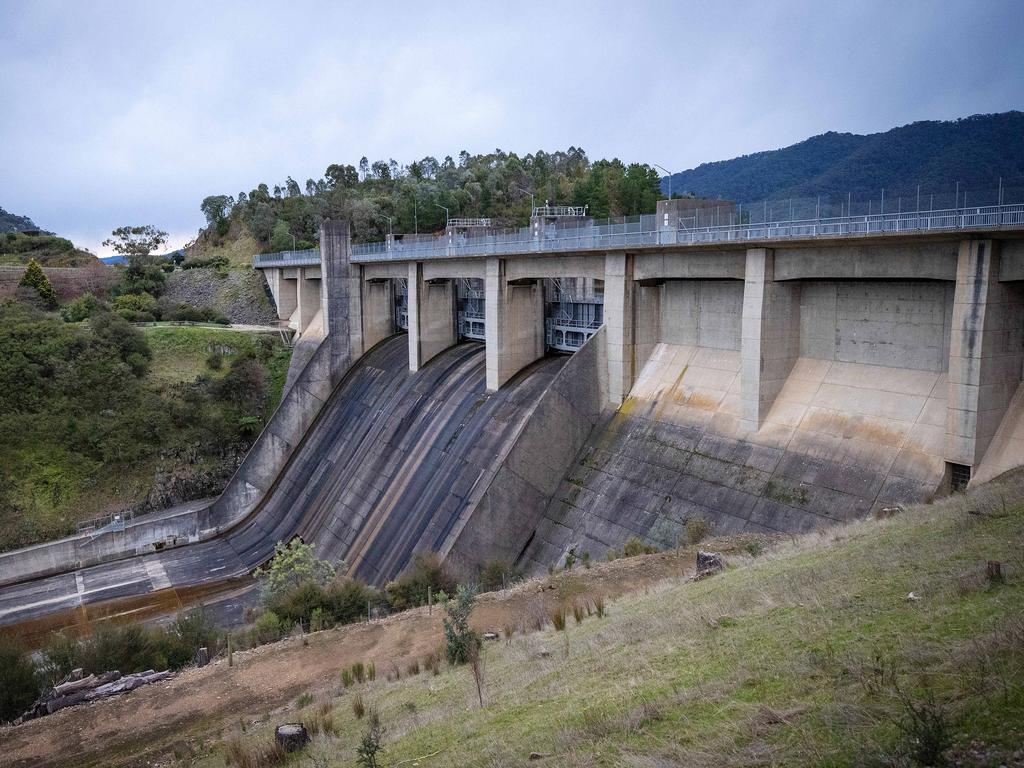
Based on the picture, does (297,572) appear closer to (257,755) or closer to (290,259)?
(257,755)

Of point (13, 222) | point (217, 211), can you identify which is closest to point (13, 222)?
point (13, 222)

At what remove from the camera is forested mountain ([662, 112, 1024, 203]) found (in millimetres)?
16641

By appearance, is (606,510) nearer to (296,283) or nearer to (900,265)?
(900,265)

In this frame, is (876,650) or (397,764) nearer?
(876,650)

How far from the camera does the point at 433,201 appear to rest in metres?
72.2

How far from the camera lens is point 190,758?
36.4ft

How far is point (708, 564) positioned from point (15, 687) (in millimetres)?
12895

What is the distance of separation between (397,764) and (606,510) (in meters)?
13.1

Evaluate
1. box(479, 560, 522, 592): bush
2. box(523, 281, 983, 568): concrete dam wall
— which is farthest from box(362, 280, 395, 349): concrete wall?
box(479, 560, 522, 592): bush

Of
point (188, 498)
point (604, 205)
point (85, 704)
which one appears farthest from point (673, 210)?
point (604, 205)

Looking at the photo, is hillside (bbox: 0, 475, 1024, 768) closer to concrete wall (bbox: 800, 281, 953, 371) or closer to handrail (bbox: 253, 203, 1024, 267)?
concrete wall (bbox: 800, 281, 953, 371)

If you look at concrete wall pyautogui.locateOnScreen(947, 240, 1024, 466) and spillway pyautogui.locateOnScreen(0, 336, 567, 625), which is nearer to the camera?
concrete wall pyautogui.locateOnScreen(947, 240, 1024, 466)

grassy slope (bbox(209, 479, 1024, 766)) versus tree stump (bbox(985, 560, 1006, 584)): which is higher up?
tree stump (bbox(985, 560, 1006, 584))

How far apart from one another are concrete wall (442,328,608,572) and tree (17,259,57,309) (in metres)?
45.3
